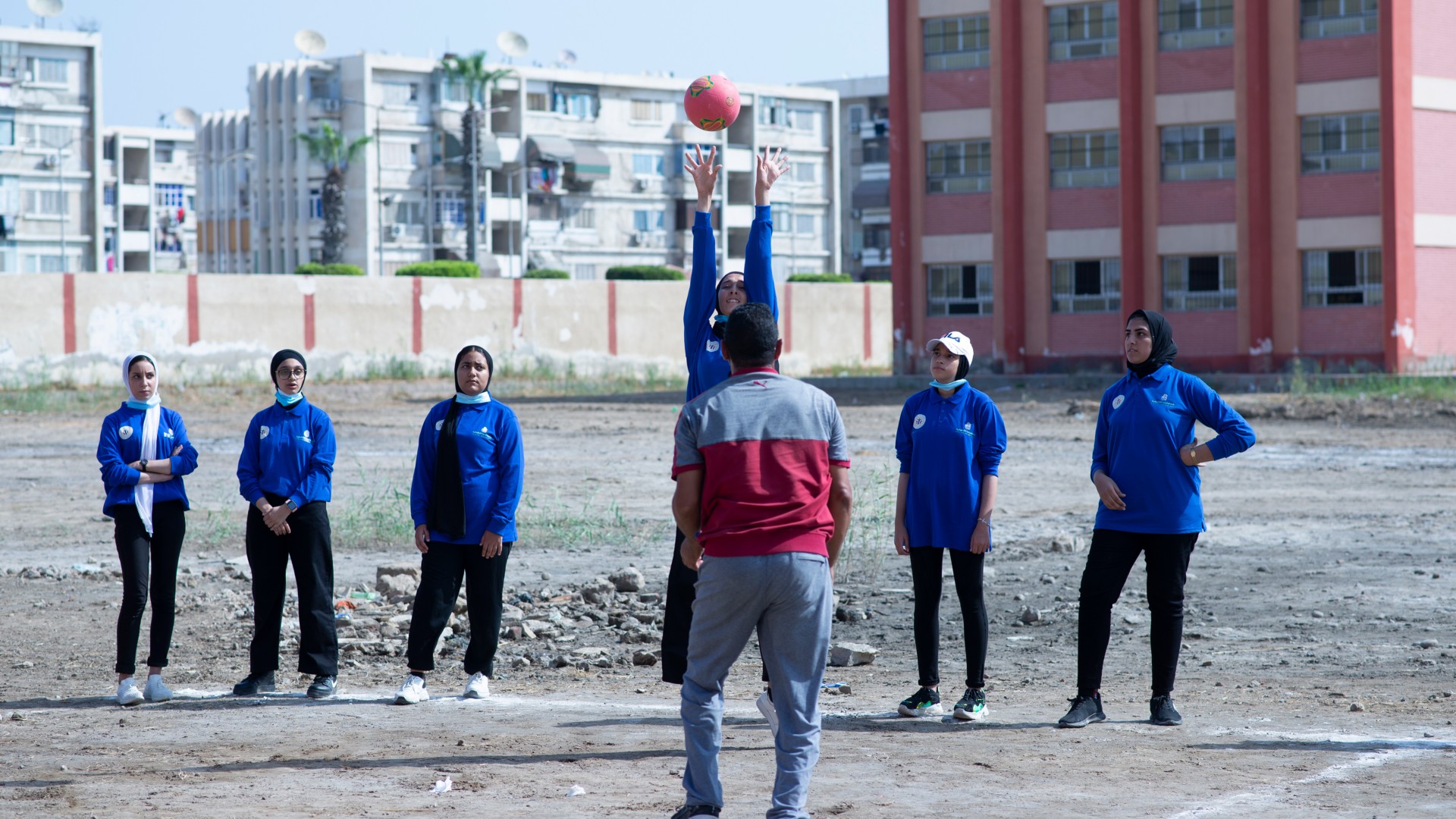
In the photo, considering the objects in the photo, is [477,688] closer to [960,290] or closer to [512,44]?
[960,290]

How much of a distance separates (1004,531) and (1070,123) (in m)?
30.6

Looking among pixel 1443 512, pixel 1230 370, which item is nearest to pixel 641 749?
pixel 1443 512

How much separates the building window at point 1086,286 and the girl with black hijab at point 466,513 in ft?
123

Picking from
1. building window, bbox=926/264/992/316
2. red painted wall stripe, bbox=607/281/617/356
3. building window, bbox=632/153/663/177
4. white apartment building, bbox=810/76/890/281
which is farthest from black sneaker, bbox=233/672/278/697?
white apartment building, bbox=810/76/890/281

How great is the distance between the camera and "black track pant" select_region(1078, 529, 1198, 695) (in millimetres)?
7930

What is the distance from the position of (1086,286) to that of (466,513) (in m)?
38.4

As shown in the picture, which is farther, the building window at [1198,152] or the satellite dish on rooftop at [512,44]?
the satellite dish on rooftop at [512,44]

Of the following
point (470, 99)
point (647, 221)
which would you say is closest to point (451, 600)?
point (470, 99)

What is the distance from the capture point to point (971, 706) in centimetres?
803

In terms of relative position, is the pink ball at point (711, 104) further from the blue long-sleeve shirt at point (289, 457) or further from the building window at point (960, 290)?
the building window at point (960, 290)

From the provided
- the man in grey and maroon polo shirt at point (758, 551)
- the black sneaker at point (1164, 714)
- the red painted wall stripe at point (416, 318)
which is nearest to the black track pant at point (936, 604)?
the black sneaker at point (1164, 714)

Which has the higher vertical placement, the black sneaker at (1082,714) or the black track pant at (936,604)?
the black track pant at (936,604)

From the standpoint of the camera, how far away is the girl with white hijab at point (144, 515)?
8.84 m

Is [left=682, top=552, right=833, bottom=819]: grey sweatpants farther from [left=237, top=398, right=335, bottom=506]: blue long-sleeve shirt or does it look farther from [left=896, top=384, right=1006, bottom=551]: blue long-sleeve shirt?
[left=237, top=398, right=335, bottom=506]: blue long-sleeve shirt
